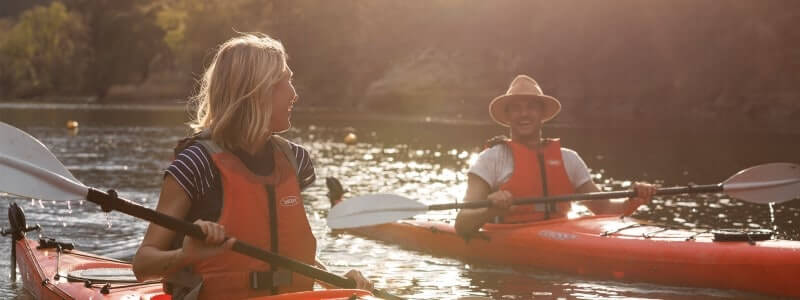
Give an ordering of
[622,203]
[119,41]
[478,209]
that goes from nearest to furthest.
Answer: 1. [478,209]
2. [622,203]
3. [119,41]

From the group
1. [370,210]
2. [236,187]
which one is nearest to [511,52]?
[370,210]

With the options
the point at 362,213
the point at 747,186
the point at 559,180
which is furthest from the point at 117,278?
the point at 747,186

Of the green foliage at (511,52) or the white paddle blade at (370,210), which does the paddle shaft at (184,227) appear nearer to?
the white paddle blade at (370,210)

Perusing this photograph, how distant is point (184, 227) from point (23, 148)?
0.74 m

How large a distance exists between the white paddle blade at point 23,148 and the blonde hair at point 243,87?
25.5 inches

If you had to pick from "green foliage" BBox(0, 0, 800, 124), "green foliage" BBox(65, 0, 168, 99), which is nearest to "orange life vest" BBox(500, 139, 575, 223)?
"green foliage" BBox(0, 0, 800, 124)

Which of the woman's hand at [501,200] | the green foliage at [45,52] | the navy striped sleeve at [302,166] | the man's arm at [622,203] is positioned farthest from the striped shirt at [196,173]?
the green foliage at [45,52]

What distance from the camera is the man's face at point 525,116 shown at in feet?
26.0

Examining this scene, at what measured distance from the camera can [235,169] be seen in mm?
3668

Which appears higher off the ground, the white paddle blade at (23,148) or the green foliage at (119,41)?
the green foliage at (119,41)

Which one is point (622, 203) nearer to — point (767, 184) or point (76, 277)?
point (767, 184)

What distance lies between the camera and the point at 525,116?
7988 millimetres

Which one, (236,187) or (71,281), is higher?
(236,187)

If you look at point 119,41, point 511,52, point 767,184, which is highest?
point 119,41
